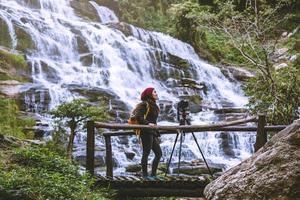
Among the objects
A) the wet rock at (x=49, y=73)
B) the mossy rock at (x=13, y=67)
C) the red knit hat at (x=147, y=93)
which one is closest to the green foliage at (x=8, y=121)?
the red knit hat at (x=147, y=93)

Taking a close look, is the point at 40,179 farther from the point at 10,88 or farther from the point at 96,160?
the point at 10,88

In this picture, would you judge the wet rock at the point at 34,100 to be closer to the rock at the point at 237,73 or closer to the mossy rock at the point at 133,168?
the mossy rock at the point at 133,168

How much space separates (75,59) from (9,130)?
9.25 metres

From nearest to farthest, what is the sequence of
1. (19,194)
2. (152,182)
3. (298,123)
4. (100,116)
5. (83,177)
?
(298,123), (19,194), (83,177), (152,182), (100,116)

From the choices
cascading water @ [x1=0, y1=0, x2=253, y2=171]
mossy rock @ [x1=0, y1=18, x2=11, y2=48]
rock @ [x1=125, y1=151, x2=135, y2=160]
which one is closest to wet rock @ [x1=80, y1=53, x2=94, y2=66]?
cascading water @ [x1=0, y1=0, x2=253, y2=171]

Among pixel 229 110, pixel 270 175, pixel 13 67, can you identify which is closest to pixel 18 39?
pixel 13 67

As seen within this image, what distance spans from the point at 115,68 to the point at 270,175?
16115 millimetres

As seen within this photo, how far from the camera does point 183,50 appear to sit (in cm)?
2411

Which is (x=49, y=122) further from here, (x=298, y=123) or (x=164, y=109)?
(x=298, y=123)

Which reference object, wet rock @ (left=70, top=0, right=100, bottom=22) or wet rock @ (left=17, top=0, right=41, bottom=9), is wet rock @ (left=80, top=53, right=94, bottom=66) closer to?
wet rock @ (left=17, top=0, right=41, bottom=9)

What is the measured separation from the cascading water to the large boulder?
8.32m

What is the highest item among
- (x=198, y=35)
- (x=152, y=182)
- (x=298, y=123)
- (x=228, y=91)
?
(x=198, y=35)

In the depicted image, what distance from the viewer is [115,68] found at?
766 inches

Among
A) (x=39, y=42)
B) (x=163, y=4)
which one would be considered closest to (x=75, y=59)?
(x=39, y=42)
